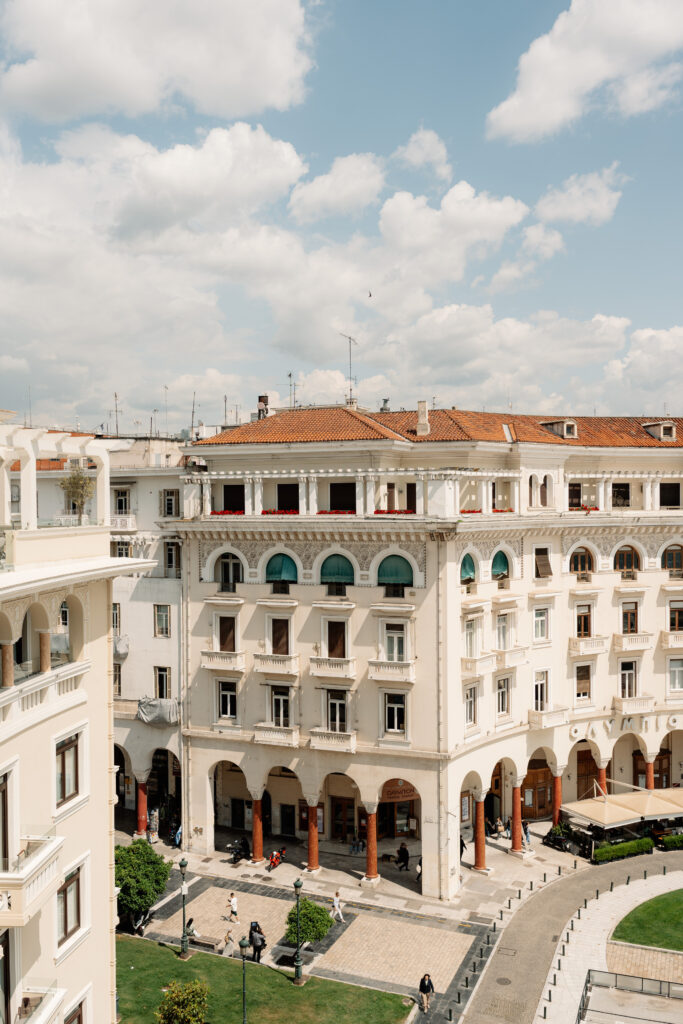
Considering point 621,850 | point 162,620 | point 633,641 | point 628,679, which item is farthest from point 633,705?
point 162,620

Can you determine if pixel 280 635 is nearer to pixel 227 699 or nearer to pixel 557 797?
pixel 227 699

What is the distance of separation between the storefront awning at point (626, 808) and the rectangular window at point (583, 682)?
5764 millimetres

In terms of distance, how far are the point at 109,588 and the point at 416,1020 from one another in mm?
20594

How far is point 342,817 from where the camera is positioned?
48281 millimetres

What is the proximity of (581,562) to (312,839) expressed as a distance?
22037 mm

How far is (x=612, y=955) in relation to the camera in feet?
117

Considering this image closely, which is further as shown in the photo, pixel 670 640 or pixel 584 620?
pixel 670 640

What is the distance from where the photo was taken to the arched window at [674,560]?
5047 cm

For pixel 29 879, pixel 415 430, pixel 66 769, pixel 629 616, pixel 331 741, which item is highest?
pixel 415 430

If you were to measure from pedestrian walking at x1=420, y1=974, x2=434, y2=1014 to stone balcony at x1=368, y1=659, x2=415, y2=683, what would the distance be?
1324 centimetres

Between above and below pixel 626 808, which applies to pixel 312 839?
below

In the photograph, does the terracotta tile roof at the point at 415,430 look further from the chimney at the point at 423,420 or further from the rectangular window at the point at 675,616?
the rectangular window at the point at 675,616

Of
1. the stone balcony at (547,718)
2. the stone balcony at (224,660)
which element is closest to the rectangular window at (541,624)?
the stone balcony at (547,718)

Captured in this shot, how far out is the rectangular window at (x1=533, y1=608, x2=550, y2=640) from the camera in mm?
47438
